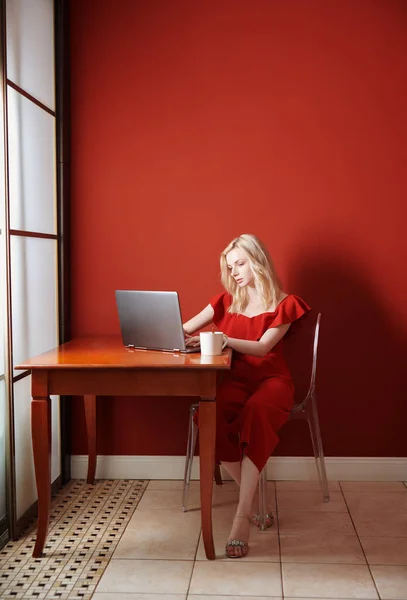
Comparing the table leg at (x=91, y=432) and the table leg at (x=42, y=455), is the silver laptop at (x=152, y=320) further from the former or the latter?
the table leg at (x=91, y=432)

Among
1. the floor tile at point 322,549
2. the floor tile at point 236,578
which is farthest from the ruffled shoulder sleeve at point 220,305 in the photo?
the floor tile at point 236,578

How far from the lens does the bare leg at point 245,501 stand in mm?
2857

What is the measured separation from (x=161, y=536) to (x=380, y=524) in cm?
94

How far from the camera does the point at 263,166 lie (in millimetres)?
3699

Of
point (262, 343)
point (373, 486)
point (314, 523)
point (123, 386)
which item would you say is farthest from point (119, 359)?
point (373, 486)

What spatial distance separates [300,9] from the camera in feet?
12.0

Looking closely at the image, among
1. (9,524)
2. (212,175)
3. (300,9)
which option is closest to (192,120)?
(212,175)

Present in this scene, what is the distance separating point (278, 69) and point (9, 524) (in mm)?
2481

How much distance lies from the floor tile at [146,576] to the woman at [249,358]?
1.08ft

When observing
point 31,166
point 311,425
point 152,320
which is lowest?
point 311,425

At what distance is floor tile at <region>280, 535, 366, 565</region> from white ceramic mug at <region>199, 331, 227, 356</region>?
2.71 ft

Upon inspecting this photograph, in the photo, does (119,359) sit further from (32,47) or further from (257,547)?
(32,47)

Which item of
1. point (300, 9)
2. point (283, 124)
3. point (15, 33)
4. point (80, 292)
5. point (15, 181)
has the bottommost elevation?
point (80, 292)

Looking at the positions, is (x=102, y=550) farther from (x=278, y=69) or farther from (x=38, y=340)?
(x=278, y=69)
